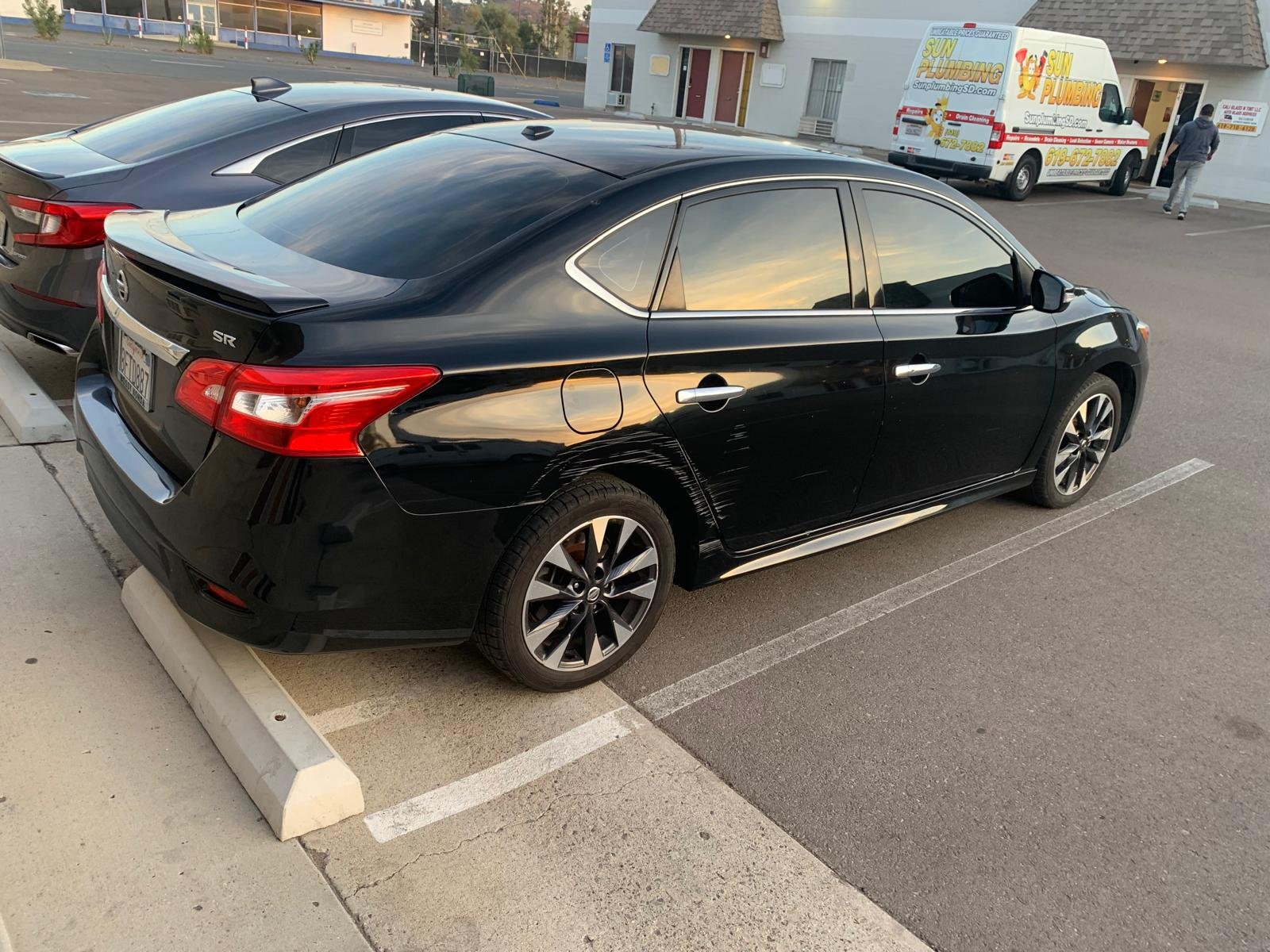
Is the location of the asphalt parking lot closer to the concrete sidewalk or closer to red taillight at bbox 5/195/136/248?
the concrete sidewalk

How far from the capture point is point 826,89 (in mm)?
29391

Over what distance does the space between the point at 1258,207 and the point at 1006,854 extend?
24244mm

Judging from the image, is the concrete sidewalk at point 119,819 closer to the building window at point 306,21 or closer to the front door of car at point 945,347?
the front door of car at point 945,347

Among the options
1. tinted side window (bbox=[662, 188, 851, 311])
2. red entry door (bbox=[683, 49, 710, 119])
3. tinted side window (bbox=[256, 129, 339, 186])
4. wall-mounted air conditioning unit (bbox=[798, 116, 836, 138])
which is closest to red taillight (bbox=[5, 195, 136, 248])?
tinted side window (bbox=[256, 129, 339, 186])

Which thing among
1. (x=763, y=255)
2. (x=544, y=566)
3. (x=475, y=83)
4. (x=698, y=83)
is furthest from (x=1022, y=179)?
(x=544, y=566)

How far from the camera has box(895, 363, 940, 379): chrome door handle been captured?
12.7 feet

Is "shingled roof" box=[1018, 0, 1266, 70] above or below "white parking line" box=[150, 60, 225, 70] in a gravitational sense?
above

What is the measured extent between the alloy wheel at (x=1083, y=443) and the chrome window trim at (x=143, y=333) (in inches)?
157

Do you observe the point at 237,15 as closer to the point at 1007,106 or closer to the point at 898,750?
the point at 1007,106

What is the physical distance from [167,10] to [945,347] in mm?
73708

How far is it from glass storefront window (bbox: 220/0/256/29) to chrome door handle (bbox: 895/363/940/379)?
7404 centimetres

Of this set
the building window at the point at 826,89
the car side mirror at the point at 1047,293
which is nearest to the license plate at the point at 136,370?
the car side mirror at the point at 1047,293

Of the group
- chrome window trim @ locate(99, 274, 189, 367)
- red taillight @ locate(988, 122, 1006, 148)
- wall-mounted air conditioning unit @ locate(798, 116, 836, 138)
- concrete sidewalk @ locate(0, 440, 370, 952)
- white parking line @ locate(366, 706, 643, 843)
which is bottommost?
wall-mounted air conditioning unit @ locate(798, 116, 836, 138)

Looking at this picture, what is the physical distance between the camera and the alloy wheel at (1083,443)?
16.6 ft
